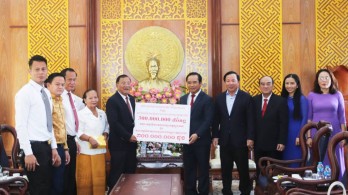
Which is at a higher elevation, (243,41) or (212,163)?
(243,41)

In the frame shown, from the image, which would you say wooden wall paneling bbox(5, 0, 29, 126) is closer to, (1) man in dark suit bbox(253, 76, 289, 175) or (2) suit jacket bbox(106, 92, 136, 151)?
(2) suit jacket bbox(106, 92, 136, 151)

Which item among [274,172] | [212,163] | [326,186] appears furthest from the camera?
[212,163]

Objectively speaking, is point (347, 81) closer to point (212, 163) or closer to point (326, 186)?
point (212, 163)

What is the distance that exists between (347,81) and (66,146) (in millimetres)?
4009

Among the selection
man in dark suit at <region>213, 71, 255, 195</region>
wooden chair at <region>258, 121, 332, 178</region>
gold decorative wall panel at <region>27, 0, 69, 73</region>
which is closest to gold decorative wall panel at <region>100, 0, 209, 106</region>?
gold decorative wall panel at <region>27, 0, 69, 73</region>

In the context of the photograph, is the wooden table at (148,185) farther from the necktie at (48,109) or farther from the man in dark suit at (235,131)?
the man in dark suit at (235,131)

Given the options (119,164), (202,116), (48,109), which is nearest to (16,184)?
(48,109)

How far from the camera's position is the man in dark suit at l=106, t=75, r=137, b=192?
14.5 ft

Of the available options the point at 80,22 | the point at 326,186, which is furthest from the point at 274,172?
the point at 80,22

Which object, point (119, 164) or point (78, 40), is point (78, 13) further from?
point (119, 164)

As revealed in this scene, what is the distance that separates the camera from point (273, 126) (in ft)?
14.3

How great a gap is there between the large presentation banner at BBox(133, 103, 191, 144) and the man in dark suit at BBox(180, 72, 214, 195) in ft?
0.59

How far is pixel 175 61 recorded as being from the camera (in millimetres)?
6203

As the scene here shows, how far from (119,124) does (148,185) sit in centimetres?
120
